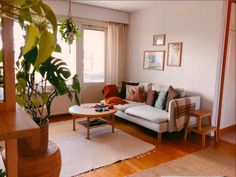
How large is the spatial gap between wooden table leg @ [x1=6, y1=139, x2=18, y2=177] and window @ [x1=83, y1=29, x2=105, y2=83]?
4352 millimetres

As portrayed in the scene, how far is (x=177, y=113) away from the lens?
336 centimetres

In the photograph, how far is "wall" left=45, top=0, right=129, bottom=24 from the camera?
4302 millimetres

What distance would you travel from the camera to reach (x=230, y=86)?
3850mm

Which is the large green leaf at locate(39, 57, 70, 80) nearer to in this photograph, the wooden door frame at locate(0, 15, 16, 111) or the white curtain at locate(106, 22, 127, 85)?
the wooden door frame at locate(0, 15, 16, 111)

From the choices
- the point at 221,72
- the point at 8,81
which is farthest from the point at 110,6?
the point at 8,81

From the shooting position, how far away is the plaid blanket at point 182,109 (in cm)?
334

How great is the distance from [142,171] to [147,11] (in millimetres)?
3610

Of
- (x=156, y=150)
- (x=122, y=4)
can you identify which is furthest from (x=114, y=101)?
(x=122, y=4)

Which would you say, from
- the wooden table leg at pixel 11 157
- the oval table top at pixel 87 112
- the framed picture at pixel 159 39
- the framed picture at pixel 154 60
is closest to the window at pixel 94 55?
the framed picture at pixel 154 60

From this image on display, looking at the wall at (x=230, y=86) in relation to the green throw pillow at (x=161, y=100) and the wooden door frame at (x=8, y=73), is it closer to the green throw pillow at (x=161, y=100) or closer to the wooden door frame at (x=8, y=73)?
the green throw pillow at (x=161, y=100)

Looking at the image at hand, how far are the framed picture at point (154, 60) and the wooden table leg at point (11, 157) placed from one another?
4.03 metres

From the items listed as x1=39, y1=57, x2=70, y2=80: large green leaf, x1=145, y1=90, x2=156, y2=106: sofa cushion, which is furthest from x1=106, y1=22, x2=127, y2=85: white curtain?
x1=39, y1=57, x2=70, y2=80: large green leaf

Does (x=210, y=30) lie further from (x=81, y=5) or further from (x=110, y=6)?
(x=81, y=5)

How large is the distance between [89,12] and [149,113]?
8.97ft
